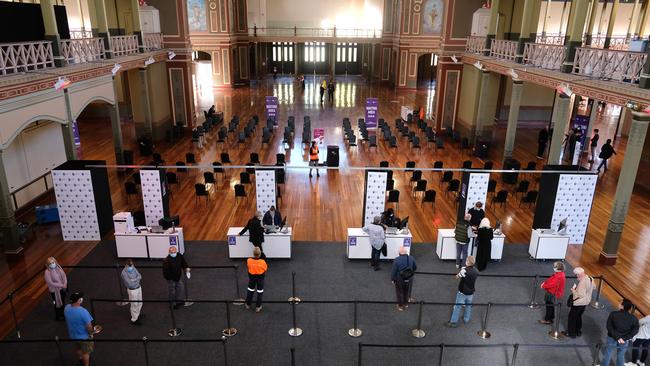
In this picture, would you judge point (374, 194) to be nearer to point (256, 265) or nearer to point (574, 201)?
point (256, 265)

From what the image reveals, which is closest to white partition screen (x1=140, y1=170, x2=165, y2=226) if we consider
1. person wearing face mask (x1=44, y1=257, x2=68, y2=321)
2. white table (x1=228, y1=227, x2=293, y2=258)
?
white table (x1=228, y1=227, x2=293, y2=258)

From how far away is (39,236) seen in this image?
12703 mm

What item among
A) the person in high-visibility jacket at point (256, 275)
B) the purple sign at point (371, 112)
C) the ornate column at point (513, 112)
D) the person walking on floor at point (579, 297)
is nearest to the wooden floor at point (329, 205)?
the purple sign at point (371, 112)

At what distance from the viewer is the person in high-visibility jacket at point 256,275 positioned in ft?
29.1

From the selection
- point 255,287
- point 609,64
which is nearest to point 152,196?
point 255,287

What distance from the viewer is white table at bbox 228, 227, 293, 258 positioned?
1134cm

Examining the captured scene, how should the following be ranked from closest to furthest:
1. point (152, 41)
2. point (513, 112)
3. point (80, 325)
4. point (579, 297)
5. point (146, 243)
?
point (80, 325)
point (579, 297)
point (146, 243)
point (513, 112)
point (152, 41)

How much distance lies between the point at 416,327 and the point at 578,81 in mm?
8108

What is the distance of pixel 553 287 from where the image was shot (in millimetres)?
8625

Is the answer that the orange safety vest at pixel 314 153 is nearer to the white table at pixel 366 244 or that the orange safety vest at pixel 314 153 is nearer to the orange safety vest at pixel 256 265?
the white table at pixel 366 244

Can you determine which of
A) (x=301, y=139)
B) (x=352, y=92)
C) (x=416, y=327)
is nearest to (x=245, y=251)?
(x=416, y=327)

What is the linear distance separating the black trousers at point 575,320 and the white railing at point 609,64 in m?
5.73

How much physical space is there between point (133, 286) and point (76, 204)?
4.73 meters

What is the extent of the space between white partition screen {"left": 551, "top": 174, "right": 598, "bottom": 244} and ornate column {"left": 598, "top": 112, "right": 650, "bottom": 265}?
898 mm
